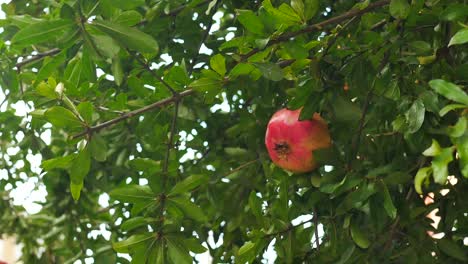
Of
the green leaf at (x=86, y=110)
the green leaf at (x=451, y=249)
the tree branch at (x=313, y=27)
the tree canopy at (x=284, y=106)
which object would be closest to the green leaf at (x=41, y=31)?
the tree canopy at (x=284, y=106)

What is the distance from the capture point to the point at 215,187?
3.67ft

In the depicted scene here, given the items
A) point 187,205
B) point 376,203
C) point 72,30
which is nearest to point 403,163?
point 376,203

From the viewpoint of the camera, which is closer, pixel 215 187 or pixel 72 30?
pixel 72 30

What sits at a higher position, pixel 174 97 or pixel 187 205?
pixel 174 97

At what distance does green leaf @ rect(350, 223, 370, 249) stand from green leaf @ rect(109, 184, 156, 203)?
26cm

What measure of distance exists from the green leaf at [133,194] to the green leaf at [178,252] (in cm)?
7

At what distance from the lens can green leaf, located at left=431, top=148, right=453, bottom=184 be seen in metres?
0.63

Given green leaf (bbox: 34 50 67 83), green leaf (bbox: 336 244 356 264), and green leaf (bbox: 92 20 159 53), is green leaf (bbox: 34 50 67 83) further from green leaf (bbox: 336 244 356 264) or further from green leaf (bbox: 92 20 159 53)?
green leaf (bbox: 336 244 356 264)

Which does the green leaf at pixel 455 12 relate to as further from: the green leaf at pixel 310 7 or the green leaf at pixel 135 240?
the green leaf at pixel 135 240

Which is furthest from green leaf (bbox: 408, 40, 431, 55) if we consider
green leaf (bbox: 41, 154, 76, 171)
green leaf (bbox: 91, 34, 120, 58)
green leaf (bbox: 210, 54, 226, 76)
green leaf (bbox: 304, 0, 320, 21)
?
green leaf (bbox: 41, 154, 76, 171)

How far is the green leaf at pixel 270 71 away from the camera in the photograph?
2.71 ft

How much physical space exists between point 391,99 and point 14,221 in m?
1.16

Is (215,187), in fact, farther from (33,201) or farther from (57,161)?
(33,201)

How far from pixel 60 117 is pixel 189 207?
20 centimetres
